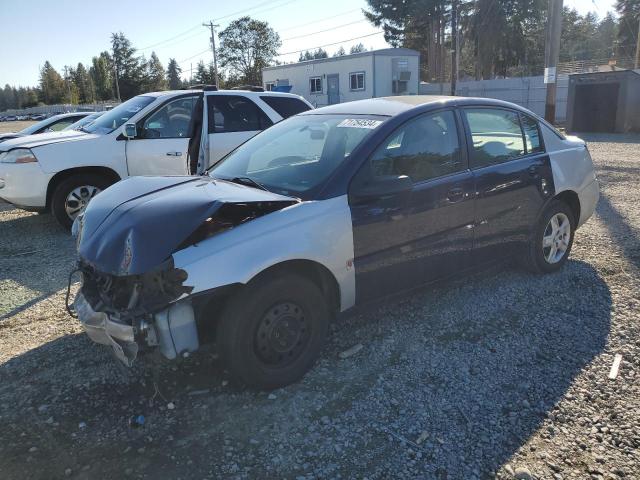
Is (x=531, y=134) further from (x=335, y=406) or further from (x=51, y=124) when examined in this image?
(x=51, y=124)

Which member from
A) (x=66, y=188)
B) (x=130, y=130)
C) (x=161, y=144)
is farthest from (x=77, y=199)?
(x=161, y=144)

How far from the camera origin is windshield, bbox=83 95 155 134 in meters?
7.08

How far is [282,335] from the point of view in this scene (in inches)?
122

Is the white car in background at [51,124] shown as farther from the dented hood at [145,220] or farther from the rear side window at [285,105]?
the dented hood at [145,220]

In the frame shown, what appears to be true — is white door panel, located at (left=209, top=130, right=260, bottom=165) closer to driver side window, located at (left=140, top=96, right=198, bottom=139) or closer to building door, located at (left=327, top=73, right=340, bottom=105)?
driver side window, located at (left=140, top=96, right=198, bottom=139)

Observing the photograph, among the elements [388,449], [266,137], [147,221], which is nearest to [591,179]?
[266,137]

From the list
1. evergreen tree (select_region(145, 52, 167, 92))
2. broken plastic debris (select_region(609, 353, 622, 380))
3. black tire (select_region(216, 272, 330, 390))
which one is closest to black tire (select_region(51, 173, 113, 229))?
black tire (select_region(216, 272, 330, 390))

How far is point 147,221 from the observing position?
9.40 ft

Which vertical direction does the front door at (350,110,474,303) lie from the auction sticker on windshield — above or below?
below

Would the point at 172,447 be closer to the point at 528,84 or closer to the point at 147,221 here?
the point at 147,221

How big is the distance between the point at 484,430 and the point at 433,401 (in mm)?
348

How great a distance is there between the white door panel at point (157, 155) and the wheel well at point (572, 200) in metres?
4.57

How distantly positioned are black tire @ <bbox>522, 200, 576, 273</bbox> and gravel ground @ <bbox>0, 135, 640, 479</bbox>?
0.32m

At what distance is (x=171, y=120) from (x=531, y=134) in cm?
473
